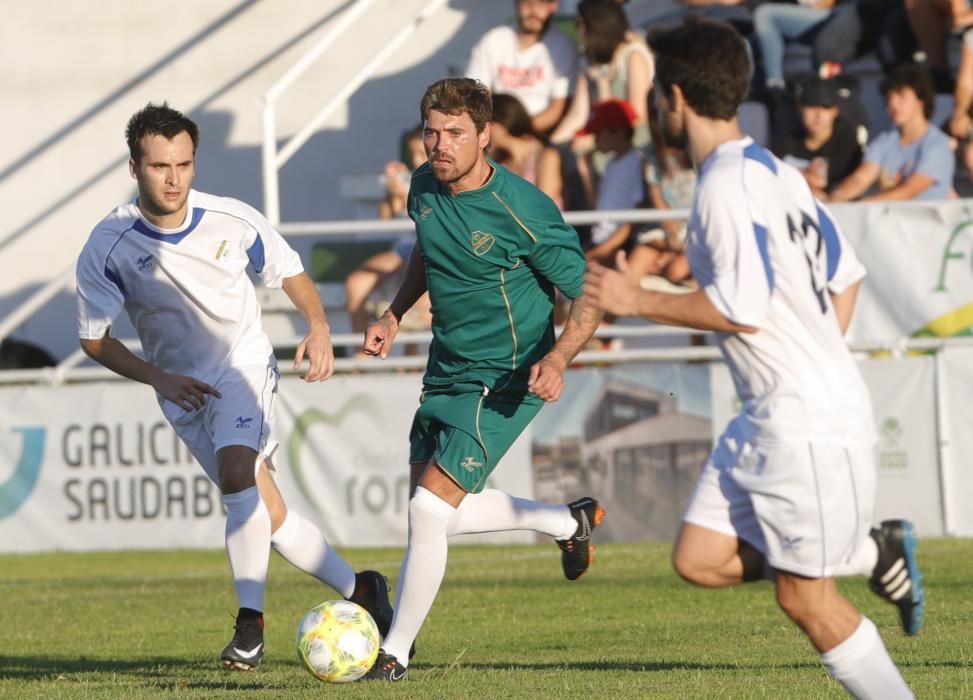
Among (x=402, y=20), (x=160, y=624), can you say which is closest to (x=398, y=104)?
(x=402, y=20)

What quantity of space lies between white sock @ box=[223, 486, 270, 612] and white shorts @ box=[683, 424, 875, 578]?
9.25 feet

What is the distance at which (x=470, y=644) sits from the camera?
8.24 meters

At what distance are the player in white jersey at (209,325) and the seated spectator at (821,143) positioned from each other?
24.7 feet

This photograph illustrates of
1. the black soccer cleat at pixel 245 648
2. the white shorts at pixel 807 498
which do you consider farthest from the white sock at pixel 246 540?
the white shorts at pixel 807 498

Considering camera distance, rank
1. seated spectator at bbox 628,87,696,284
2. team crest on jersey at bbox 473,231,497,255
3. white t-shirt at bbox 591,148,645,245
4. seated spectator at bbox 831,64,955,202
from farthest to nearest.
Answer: white t-shirt at bbox 591,148,645,245, seated spectator at bbox 831,64,955,202, seated spectator at bbox 628,87,696,284, team crest on jersey at bbox 473,231,497,255

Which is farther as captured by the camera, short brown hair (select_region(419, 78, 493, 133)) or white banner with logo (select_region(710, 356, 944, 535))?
white banner with logo (select_region(710, 356, 944, 535))

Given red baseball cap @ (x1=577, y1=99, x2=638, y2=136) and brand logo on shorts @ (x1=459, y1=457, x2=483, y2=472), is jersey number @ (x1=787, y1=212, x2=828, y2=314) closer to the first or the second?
brand logo on shorts @ (x1=459, y1=457, x2=483, y2=472)

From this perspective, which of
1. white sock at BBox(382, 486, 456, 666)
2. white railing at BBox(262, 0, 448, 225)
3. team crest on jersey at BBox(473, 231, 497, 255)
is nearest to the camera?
white sock at BBox(382, 486, 456, 666)

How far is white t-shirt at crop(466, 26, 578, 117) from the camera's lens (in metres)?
16.0

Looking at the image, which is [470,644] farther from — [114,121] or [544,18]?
[114,121]

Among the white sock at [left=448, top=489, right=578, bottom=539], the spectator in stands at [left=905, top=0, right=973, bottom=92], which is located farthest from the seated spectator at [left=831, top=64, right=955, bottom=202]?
the white sock at [left=448, top=489, right=578, bottom=539]

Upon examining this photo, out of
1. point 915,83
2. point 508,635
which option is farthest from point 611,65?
point 508,635

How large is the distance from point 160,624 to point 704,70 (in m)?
5.58

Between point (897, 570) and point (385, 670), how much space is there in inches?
90.5
